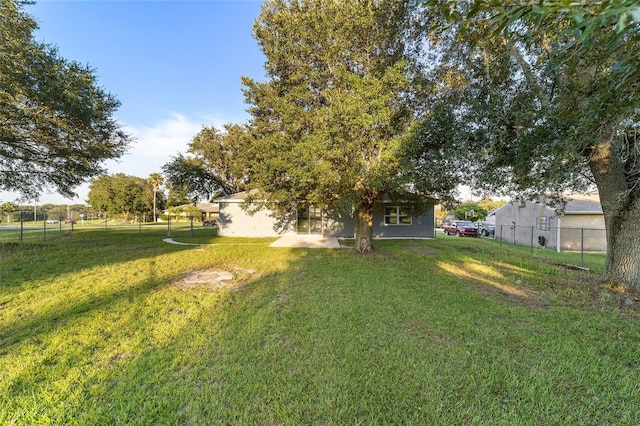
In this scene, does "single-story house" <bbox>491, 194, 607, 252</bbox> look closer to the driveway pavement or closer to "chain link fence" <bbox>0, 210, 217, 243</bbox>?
the driveway pavement

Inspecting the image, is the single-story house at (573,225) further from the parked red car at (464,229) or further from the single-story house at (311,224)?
the single-story house at (311,224)

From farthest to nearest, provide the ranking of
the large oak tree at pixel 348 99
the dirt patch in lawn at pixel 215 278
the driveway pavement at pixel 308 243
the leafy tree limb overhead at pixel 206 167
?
the leafy tree limb overhead at pixel 206 167
the driveway pavement at pixel 308 243
the large oak tree at pixel 348 99
the dirt patch in lawn at pixel 215 278

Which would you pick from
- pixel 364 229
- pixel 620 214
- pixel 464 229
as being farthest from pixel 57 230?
pixel 464 229

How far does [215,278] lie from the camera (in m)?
6.55

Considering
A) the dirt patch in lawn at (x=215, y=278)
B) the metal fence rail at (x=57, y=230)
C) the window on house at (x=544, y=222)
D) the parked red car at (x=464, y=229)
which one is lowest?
the dirt patch in lawn at (x=215, y=278)

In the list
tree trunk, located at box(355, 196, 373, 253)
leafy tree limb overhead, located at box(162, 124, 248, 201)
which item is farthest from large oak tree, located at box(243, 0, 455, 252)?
leafy tree limb overhead, located at box(162, 124, 248, 201)

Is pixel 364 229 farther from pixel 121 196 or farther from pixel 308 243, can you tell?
pixel 121 196

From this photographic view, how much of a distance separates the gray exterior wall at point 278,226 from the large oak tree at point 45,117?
641cm

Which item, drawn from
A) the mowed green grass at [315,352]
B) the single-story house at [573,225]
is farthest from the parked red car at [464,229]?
the mowed green grass at [315,352]

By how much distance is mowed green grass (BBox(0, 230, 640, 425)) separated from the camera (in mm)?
2213

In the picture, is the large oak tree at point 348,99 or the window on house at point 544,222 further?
the window on house at point 544,222

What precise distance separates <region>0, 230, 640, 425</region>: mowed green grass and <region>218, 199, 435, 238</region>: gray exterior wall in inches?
394

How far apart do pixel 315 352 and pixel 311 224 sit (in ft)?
44.2

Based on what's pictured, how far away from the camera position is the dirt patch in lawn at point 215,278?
595cm
